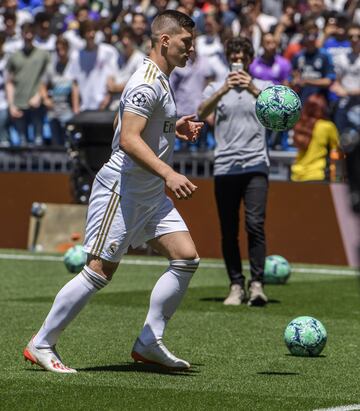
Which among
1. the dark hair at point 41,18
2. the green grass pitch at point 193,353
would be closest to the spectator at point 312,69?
the green grass pitch at point 193,353

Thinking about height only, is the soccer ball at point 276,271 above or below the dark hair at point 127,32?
below

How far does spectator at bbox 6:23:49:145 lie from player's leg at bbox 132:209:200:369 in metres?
12.3

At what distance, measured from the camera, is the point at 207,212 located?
1878cm

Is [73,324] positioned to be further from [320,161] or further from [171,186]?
[320,161]

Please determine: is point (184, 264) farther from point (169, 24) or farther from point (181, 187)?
point (169, 24)

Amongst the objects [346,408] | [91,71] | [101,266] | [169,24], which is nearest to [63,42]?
[91,71]

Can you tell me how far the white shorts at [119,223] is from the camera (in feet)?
26.2

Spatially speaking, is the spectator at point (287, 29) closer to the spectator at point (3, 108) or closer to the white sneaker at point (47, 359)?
the spectator at point (3, 108)

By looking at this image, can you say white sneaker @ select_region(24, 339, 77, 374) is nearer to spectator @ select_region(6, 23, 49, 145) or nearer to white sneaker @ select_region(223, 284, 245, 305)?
white sneaker @ select_region(223, 284, 245, 305)

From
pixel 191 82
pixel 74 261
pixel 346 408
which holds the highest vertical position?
pixel 191 82

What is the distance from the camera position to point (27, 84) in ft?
66.8

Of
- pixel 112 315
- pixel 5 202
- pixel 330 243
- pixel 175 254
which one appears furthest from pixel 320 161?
pixel 175 254

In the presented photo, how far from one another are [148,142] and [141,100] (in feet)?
1.13

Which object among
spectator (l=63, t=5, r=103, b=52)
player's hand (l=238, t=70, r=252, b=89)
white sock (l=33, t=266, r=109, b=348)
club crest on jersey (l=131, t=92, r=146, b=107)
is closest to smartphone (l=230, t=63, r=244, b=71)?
player's hand (l=238, t=70, r=252, b=89)
